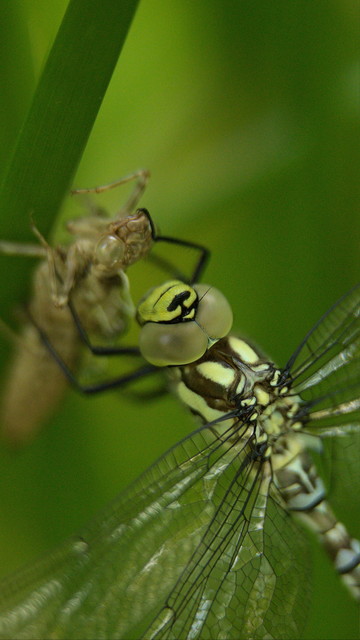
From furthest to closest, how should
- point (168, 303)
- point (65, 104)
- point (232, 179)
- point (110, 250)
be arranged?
point (232, 179) → point (168, 303) → point (110, 250) → point (65, 104)

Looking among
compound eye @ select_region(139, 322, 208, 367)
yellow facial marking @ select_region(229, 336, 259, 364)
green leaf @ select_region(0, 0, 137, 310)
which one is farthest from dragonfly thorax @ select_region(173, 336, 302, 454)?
green leaf @ select_region(0, 0, 137, 310)

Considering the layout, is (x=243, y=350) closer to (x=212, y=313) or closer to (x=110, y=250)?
(x=212, y=313)

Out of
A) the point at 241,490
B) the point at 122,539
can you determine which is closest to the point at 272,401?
the point at 241,490

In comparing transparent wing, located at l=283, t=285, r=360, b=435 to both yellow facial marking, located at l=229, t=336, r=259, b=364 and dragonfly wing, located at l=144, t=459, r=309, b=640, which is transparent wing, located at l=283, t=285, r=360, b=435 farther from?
dragonfly wing, located at l=144, t=459, r=309, b=640

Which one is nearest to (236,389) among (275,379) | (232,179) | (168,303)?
(275,379)

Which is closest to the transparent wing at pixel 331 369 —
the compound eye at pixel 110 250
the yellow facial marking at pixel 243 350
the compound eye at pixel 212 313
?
the yellow facial marking at pixel 243 350

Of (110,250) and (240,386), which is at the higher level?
(110,250)

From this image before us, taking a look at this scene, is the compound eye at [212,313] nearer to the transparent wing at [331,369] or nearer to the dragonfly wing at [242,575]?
the transparent wing at [331,369]
